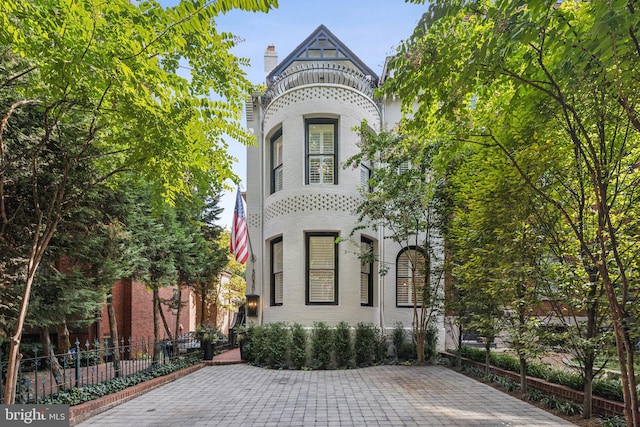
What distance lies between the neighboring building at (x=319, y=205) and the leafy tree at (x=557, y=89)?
6.44 meters

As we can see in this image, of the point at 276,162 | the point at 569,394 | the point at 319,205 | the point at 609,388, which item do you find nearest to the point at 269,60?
the point at 276,162

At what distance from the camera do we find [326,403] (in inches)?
270

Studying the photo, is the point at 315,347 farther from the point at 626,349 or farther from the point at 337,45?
the point at 337,45

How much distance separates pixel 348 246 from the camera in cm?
1202

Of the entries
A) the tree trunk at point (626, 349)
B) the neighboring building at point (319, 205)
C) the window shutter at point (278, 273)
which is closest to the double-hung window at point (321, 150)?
the neighboring building at point (319, 205)

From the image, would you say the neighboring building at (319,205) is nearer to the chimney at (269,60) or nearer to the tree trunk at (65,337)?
the chimney at (269,60)

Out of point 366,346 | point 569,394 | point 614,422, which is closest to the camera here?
point 614,422

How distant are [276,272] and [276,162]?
152 inches

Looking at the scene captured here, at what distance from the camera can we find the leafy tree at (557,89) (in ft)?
10.5

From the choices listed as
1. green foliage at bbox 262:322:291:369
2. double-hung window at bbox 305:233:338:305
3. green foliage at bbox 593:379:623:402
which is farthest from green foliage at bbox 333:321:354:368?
green foliage at bbox 593:379:623:402

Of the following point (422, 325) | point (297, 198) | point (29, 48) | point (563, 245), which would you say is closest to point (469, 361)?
point (422, 325)

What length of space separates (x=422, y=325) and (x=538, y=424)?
5608 mm

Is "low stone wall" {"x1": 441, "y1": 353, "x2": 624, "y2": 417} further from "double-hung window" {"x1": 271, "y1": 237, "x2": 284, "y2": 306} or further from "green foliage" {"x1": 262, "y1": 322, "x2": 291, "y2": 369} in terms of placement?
"double-hung window" {"x1": 271, "y1": 237, "x2": 284, "y2": 306}

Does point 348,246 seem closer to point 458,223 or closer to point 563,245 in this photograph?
point 458,223
